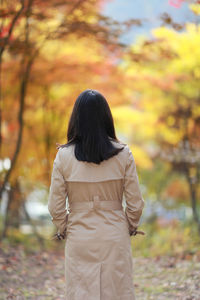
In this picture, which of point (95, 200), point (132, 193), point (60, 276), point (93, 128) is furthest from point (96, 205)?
point (60, 276)

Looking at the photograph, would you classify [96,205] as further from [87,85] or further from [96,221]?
[87,85]

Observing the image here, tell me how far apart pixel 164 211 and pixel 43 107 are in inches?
223

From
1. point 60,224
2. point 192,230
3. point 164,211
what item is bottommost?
point 164,211

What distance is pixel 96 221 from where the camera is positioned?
2441mm

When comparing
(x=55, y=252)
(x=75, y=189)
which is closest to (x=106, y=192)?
(x=75, y=189)

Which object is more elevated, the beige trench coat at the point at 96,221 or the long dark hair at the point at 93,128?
the long dark hair at the point at 93,128

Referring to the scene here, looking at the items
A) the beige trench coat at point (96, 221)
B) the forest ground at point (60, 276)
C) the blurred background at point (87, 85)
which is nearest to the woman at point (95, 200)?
the beige trench coat at point (96, 221)

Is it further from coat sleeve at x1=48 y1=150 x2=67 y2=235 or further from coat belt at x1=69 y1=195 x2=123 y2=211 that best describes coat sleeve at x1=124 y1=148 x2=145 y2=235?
coat sleeve at x1=48 y1=150 x2=67 y2=235

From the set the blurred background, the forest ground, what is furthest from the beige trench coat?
the blurred background

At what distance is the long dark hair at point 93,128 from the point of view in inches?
95.2

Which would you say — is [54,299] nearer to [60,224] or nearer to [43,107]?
[60,224]

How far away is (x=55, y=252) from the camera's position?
7.45 metres

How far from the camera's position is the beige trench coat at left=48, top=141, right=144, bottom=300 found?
242cm

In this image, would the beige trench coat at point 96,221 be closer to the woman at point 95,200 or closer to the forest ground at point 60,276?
the woman at point 95,200
